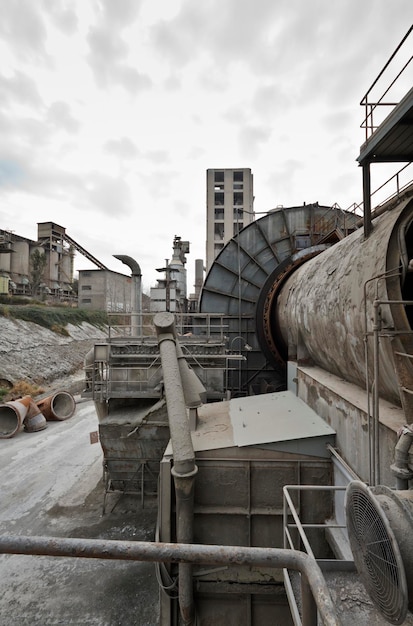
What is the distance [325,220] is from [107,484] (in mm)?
12339

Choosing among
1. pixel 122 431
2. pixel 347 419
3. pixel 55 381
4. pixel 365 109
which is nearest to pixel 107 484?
pixel 122 431

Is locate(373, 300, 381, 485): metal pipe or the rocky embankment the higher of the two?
locate(373, 300, 381, 485): metal pipe

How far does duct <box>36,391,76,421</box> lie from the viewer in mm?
16516

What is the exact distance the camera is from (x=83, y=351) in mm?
29797

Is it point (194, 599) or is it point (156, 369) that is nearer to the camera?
point (194, 599)

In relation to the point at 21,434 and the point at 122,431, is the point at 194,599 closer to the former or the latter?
the point at 122,431

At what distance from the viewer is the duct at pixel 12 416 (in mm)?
14500

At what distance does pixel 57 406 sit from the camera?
17.8 metres

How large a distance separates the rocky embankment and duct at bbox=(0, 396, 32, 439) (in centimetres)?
489

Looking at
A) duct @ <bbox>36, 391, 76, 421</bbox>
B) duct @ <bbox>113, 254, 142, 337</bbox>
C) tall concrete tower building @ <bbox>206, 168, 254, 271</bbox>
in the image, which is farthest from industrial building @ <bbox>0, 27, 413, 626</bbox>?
tall concrete tower building @ <bbox>206, 168, 254, 271</bbox>

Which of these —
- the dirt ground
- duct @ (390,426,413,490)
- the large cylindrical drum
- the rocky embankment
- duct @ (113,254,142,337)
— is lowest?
the dirt ground

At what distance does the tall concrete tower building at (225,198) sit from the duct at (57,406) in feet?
102

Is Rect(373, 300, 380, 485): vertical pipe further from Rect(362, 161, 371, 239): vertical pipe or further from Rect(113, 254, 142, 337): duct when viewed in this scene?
Rect(113, 254, 142, 337): duct

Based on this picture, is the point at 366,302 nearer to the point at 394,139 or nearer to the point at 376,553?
the point at 394,139
